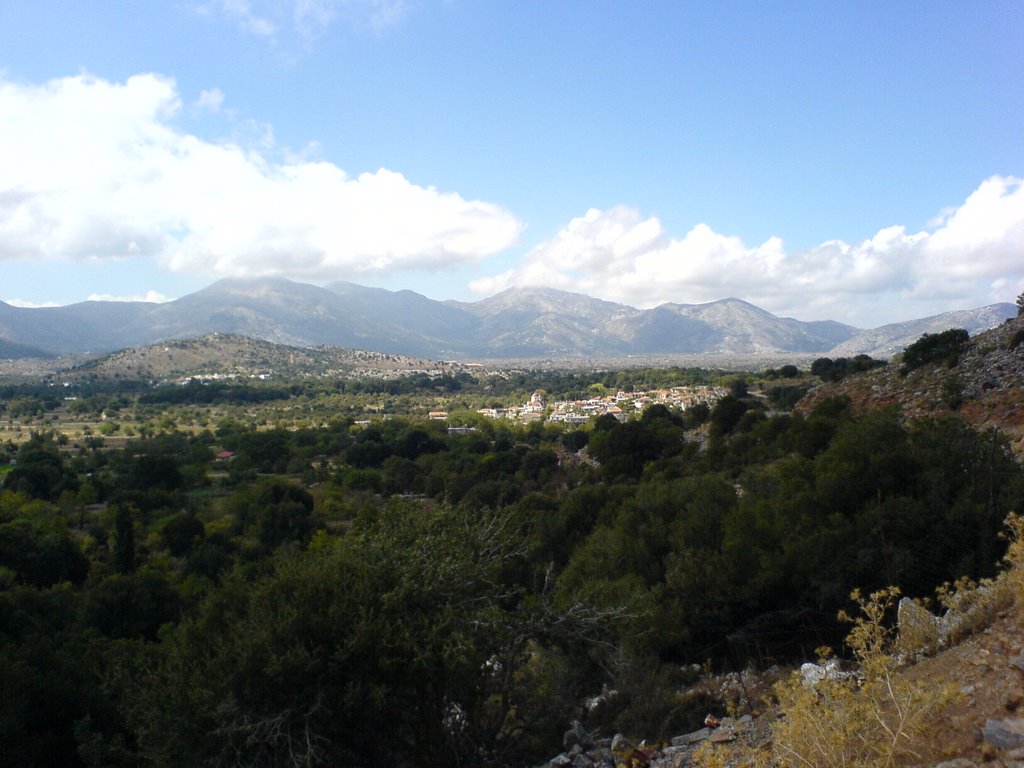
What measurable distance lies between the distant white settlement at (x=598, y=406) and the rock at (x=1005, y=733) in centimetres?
5144

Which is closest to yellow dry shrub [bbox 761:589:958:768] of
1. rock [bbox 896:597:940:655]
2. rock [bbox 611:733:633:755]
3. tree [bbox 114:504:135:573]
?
rock [bbox 896:597:940:655]

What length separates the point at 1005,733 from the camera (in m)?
3.63

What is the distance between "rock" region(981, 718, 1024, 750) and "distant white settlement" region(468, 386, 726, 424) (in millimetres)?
51442

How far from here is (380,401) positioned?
8862 centimetres

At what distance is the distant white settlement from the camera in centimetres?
5945

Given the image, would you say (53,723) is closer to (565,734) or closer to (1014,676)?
(565,734)

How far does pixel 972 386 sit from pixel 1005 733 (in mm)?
19833

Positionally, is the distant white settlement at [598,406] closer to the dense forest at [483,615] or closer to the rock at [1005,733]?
the dense forest at [483,615]

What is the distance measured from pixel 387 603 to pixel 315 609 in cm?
76

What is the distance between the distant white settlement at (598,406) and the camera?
59447mm

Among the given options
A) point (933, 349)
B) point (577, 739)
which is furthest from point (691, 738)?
point (933, 349)

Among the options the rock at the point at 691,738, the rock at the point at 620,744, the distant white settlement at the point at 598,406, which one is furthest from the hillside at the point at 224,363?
the rock at the point at 691,738

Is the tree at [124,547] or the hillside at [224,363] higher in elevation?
the hillside at [224,363]

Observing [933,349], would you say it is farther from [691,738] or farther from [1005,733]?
[1005,733]
